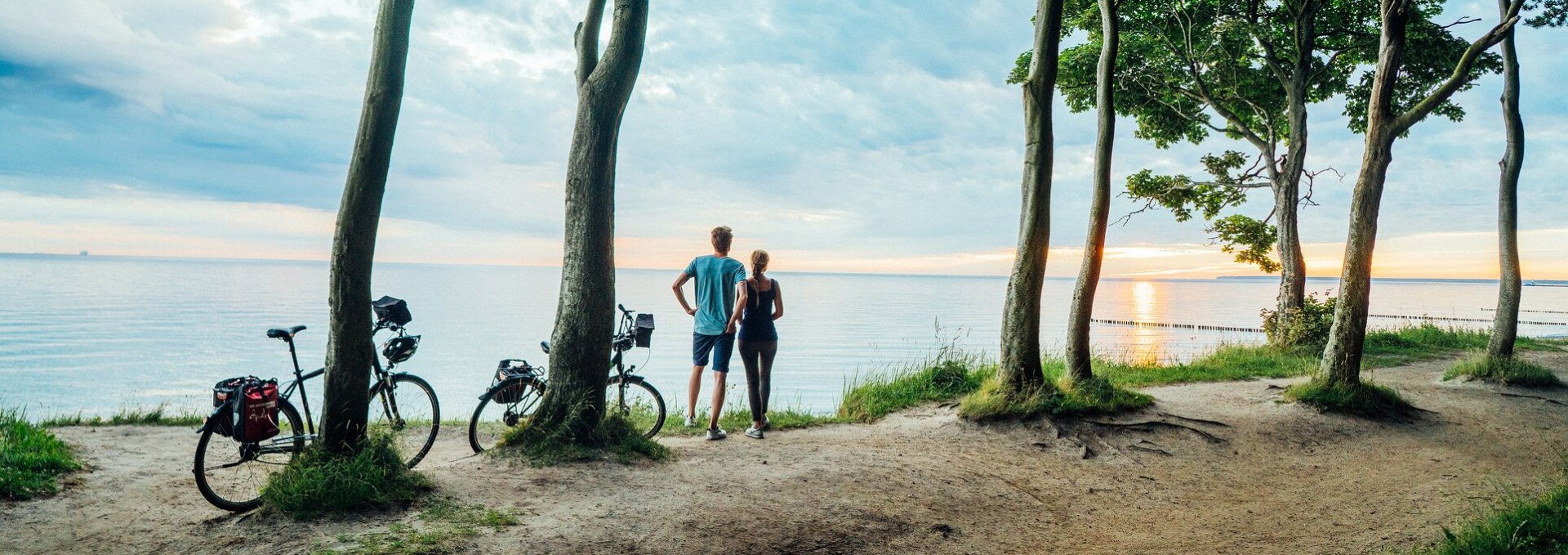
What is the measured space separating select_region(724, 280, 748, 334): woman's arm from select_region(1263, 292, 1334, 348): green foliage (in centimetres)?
1356

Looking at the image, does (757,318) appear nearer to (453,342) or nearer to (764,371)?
(764,371)

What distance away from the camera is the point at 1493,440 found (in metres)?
9.30

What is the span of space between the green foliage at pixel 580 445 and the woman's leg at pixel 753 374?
1482 mm

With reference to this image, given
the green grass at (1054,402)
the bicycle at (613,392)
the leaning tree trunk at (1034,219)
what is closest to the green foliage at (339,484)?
the bicycle at (613,392)

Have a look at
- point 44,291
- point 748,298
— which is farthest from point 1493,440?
point 44,291

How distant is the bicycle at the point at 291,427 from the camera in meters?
5.59

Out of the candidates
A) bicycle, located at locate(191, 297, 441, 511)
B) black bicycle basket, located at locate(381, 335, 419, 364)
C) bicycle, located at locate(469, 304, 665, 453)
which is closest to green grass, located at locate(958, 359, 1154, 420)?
bicycle, located at locate(469, 304, 665, 453)

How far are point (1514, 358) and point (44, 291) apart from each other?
87996mm

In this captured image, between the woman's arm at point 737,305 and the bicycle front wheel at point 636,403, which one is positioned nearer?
the bicycle front wheel at point 636,403

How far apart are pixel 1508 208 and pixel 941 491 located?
42.0ft

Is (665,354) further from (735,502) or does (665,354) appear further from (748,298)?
(735,502)

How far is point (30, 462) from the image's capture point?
616 centimetres

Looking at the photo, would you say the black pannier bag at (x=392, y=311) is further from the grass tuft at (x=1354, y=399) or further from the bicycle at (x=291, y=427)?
the grass tuft at (x=1354, y=399)

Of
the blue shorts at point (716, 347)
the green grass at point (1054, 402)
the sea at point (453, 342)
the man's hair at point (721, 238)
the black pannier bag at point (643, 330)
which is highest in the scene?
the man's hair at point (721, 238)
